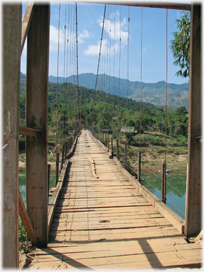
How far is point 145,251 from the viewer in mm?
1527

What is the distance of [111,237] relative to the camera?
173 cm

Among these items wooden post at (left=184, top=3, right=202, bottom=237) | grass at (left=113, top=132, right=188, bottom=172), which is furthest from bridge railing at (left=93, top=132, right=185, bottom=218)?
grass at (left=113, top=132, right=188, bottom=172)

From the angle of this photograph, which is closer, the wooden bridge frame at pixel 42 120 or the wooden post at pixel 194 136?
the wooden bridge frame at pixel 42 120

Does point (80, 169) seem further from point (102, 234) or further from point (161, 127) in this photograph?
point (161, 127)

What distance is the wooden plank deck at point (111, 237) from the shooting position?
1.41m

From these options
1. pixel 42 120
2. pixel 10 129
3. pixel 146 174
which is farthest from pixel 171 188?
Result: pixel 10 129

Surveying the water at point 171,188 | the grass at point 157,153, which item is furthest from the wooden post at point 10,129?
the grass at point 157,153

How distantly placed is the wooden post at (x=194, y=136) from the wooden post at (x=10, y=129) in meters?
1.35

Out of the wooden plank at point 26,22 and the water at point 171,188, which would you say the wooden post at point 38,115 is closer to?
the wooden plank at point 26,22

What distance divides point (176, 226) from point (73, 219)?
969 mm

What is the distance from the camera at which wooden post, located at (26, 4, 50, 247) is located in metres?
1.57

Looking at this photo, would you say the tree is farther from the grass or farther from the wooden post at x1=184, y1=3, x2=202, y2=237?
the grass

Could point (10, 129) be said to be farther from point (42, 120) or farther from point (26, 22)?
point (26, 22)

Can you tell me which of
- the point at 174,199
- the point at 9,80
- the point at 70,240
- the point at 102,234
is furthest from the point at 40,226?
the point at 174,199
